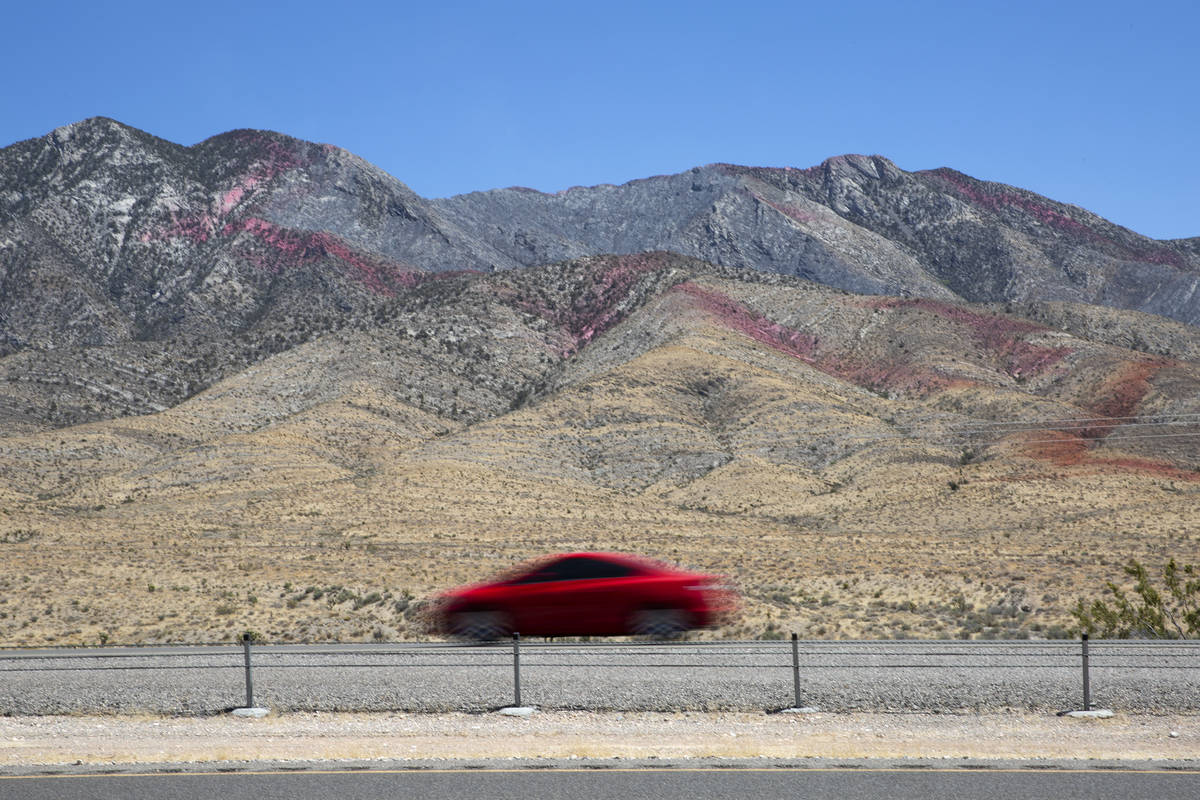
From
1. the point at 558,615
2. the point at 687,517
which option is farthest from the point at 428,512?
the point at 558,615

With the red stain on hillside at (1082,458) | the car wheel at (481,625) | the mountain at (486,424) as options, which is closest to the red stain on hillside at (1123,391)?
the mountain at (486,424)

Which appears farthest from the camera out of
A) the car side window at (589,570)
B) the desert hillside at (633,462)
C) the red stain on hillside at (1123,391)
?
the red stain on hillside at (1123,391)

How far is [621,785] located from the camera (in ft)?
39.2

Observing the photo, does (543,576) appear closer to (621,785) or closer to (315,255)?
(621,785)

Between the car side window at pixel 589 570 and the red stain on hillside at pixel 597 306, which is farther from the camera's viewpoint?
the red stain on hillside at pixel 597 306

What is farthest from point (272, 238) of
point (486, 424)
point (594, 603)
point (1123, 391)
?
point (594, 603)

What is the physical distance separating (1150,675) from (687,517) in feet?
136

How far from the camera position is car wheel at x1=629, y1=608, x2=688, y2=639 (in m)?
20.2

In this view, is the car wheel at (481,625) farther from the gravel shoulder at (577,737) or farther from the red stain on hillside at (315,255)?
the red stain on hillside at (315,255)

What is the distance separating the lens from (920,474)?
66.1 m

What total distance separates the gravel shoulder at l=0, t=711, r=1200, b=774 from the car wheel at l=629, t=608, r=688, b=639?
4.35 m

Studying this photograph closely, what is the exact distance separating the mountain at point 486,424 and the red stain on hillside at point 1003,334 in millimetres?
353

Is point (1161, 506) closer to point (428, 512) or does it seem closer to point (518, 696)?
point (428, 512)

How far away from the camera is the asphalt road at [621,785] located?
11539 millimetres
